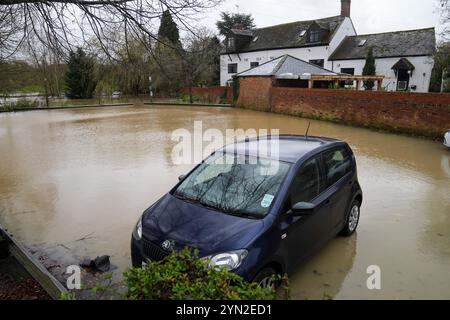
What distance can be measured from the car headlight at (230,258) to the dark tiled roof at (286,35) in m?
32.4

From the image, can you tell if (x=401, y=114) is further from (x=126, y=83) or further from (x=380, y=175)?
(x=126, y=83)

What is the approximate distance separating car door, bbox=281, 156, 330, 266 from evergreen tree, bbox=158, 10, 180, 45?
2882 mm

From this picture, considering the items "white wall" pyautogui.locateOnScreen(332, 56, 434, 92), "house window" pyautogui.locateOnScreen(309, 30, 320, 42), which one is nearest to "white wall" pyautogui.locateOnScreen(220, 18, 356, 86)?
"house window" pyautogui.locateOnScreen(309, 30, 320, 42)

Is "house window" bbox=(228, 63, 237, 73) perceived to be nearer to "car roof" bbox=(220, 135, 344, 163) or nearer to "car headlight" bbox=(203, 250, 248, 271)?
"car roof" bbox=(220, 135, 344, 163)

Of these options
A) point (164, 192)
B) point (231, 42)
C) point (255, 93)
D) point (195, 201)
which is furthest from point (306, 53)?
point (195, 201)

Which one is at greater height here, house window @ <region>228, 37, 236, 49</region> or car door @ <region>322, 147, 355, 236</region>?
house window @ <region>228, 37, 236, 49</region>

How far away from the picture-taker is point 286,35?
119ft

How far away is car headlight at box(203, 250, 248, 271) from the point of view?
312 centimetres

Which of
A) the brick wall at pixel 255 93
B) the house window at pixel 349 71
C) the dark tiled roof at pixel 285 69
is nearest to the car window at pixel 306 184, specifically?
the brick wall at pixel 255 93

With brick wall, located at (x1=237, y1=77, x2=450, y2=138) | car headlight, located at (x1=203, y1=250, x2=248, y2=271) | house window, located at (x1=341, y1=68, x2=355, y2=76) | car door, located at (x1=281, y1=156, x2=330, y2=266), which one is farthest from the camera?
house window, located at (x1=341, y1=68, x2=355, y2=76)

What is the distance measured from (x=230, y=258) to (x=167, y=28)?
409 cm

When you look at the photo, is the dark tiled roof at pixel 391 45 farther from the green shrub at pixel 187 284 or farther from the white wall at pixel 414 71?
the green shrub at pixel 187 284
